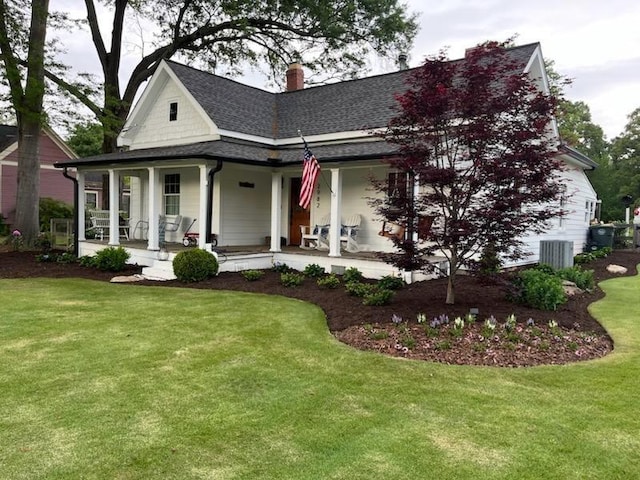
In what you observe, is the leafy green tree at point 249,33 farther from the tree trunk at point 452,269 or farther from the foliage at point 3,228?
the tree trunk at point 452,269

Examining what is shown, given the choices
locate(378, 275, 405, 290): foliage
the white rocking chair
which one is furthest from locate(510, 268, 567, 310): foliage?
the white rocking chair

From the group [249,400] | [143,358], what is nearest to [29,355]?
[143,358]

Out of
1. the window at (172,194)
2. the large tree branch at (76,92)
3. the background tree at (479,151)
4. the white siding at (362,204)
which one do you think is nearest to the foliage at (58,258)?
the window at (172,194)

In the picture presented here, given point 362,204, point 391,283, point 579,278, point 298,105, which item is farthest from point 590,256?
point 298,105

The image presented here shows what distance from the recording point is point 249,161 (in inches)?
442

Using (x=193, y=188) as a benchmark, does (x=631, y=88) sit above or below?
above

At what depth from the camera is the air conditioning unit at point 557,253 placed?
11.1 meters

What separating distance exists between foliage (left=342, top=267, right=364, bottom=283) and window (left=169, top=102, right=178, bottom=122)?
794 centimetres

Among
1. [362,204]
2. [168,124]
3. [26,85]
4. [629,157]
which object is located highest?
[629,157]

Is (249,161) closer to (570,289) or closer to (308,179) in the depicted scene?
(308,179)

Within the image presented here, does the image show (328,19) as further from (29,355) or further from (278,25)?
(29,355)

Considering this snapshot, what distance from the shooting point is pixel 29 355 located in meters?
5.25

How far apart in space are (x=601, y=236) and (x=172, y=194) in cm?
1616

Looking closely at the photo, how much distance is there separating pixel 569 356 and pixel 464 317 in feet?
4.96
